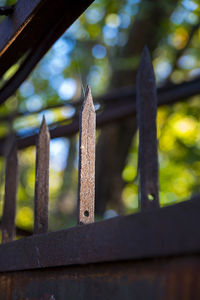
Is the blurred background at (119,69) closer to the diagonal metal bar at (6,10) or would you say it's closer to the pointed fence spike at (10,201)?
the pointed fence spike at (10,201)

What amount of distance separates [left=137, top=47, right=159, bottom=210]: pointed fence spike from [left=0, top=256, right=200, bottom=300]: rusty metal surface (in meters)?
0.19

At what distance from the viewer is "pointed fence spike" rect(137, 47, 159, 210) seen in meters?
1.09

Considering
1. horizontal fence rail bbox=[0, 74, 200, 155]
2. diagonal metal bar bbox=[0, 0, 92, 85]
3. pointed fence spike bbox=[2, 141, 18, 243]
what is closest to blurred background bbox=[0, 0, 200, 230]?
horizontal fence rail bbox=[0, 74, 200, 155]

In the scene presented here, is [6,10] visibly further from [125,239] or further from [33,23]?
[125,239]

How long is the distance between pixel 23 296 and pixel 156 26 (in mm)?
4510

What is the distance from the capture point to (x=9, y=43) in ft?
4.91

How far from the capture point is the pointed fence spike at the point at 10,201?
185 cm

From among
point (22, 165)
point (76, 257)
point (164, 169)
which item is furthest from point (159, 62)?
point (76, 257)

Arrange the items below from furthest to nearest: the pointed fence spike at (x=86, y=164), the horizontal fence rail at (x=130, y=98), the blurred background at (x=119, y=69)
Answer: the blurred background at (x=119, y=69) → the horizontal fence rail at (x=130, y=98) → the pointed fence spike at (x=86, y=164)

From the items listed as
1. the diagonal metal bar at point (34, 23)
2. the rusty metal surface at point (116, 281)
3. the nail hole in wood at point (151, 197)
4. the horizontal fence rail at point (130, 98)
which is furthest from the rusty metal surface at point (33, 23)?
the horizontal fence rail at point (130, 98)

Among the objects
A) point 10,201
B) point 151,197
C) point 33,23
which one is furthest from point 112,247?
point 10,201

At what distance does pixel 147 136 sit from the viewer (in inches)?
44.7

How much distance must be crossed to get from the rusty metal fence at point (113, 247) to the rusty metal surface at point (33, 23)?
0.99ft

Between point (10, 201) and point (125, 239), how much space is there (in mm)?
1001
